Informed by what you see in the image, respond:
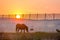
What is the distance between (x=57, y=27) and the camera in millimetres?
2250

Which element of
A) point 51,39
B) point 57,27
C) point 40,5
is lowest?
point 51,39

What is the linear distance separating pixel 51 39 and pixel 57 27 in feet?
0.67

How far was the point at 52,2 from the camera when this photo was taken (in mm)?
2332

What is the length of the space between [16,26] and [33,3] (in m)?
0.45

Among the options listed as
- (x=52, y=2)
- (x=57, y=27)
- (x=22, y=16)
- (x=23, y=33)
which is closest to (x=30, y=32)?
(x=23, y=33)

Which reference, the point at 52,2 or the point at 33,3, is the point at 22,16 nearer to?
the point at 33,3

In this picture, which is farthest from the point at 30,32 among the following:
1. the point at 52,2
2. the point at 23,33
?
the point at 52,2

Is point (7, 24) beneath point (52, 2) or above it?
beneath

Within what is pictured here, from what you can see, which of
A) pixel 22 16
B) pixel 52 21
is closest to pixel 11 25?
pixel 22 16

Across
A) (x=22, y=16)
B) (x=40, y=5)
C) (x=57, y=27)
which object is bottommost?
(x=57, y=27)

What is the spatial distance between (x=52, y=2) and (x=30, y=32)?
584mm

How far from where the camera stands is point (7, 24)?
2.33m

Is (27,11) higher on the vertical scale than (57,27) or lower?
higher

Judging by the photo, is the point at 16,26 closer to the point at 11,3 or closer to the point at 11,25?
→ the point at 11,25
